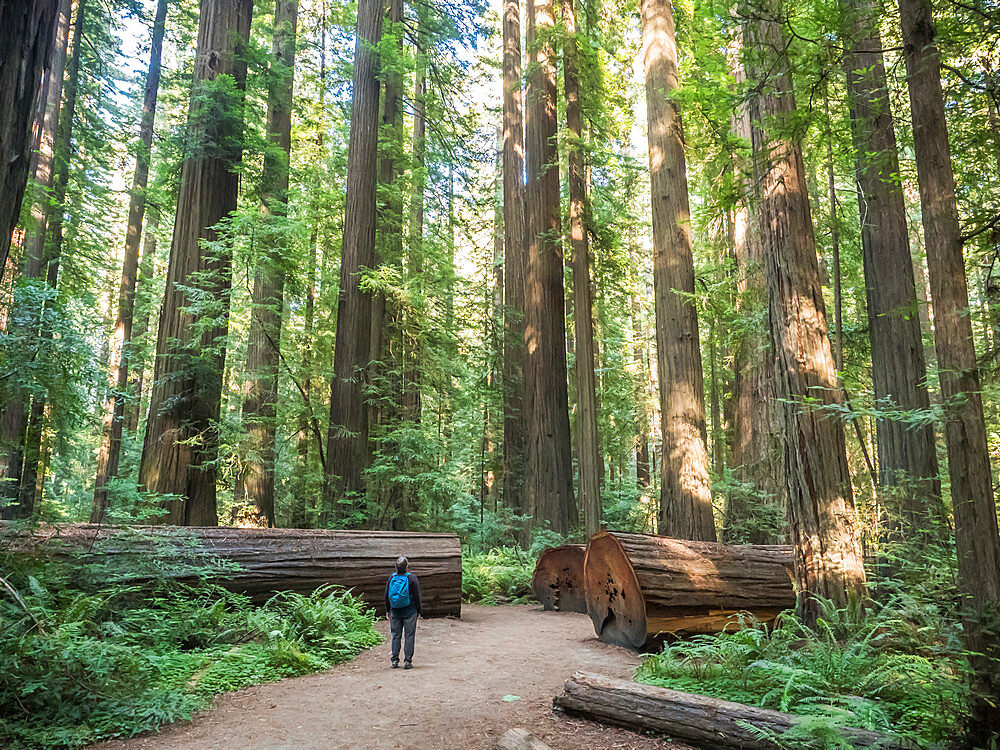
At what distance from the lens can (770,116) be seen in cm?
723

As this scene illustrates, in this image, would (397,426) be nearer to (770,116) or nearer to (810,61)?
(770,116)

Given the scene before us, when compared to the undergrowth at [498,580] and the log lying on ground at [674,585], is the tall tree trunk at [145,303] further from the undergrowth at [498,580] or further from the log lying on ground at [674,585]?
the log lying on ground at [674,585]

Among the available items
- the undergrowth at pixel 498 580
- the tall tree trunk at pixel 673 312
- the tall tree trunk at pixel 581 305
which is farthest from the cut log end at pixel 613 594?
the tall tree trunk at pixel 581 305

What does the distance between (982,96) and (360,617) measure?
8.53m

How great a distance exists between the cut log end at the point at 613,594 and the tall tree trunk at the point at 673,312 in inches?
101

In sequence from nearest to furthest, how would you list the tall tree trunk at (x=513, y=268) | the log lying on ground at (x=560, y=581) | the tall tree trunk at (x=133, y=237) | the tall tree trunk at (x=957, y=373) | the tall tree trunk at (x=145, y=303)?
the tall tree trunk at (x=957, y=373), the log lying on ground at (x=560, y=581), the tall tree trunk at (x=513, y=268), the tall tree trunk at (x=145, y=303), the tall tree trunk at (x=133, y=237)

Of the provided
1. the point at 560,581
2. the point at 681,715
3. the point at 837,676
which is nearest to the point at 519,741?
the point at 681,715

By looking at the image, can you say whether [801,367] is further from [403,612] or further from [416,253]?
[416,253]

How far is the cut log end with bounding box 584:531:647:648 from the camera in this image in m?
7.35

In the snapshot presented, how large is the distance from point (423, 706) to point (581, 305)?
1051 cm

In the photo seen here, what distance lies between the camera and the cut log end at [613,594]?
24.1ft

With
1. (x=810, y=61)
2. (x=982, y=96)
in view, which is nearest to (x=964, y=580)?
(x=982, y=96)

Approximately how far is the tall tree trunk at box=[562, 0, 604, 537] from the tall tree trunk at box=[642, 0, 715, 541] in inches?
110

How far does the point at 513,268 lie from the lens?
17438mm
